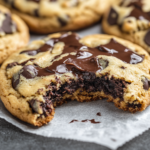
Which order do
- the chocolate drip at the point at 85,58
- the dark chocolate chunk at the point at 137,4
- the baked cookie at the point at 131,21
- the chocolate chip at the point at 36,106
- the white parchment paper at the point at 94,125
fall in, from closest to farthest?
1. the white parchment paper at the point at 94,125
2. the chocolate chip at the point at 36,106
3. the chocolate drip at the point at 85,58
4. the baked cookie at the point at 131,21
5. the dark chocolate chunk at the point at 137,4

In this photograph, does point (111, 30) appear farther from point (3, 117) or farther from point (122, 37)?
point (3, 117)

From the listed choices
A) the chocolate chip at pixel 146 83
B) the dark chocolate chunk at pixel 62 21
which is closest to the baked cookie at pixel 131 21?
the dark chocolate chunk at pixel 62 21

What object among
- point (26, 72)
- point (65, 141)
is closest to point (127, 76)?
point (65, 141)

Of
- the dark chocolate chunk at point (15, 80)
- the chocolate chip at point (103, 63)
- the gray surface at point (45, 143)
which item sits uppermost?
the chocolate chip at point (103, 63)

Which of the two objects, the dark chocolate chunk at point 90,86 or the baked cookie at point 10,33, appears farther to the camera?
the baked cookie at point 10,33

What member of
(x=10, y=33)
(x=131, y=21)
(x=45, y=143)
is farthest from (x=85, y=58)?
(x=10, y=33)

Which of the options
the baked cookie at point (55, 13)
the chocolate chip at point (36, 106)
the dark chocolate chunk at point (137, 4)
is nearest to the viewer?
the chocolate chip at point (36, 106)

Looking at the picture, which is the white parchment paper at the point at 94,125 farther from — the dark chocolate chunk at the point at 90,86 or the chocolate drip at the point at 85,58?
the chocolate drip at the point at 85,58
